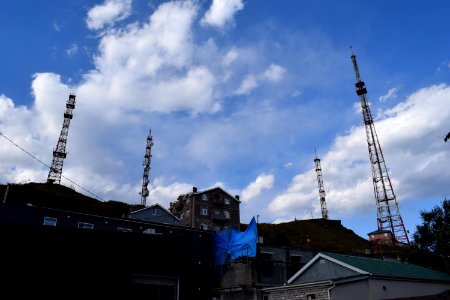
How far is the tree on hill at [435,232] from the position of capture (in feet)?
120

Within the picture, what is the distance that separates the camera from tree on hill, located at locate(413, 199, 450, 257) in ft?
120

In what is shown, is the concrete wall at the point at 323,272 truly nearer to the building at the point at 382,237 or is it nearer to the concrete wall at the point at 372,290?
the concrete wall at the point at 372,290

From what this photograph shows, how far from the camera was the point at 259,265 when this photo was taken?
1465 inches

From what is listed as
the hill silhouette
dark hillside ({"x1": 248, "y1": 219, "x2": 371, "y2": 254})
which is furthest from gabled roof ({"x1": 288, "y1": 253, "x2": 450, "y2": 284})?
dark hillside ({"x1": 248, "y1": 219, "x2": 371, "y2": 254})

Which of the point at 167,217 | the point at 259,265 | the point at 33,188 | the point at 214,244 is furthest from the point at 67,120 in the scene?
the point at 259,265

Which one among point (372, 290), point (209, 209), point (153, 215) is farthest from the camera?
point (209, 209)

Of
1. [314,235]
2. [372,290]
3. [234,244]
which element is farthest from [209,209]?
[372,290]

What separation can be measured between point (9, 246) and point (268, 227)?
7395cm

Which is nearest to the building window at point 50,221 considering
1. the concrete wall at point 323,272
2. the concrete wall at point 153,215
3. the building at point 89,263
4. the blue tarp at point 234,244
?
the blue tarp at point 234,244

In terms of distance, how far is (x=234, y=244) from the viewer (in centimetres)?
3944

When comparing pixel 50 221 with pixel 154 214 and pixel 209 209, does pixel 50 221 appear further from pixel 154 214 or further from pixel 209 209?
pixel 209 209

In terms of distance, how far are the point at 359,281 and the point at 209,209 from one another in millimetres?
52670

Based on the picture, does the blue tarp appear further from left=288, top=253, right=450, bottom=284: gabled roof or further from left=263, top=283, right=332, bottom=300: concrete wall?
left=263, top=283, right=332, bottom=300: concrete wall

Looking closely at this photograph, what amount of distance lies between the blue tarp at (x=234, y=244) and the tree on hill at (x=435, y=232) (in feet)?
51.8
